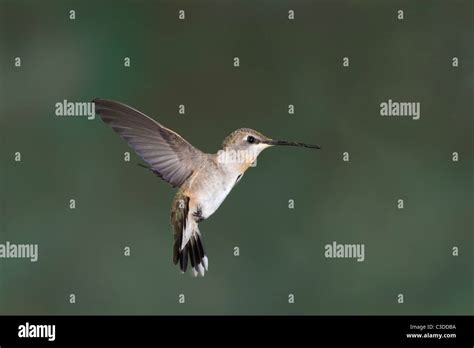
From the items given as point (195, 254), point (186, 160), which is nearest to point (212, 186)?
point (186, 160)

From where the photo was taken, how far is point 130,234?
2814mm

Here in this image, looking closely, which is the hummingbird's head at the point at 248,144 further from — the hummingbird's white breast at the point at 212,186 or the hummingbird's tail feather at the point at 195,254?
the hummingbird's tail feather at the point at 195,254

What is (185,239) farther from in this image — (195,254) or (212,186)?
(212,186)

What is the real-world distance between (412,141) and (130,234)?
1.20 metres

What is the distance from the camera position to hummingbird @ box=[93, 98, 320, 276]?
182 cm

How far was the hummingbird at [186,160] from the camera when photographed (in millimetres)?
1823

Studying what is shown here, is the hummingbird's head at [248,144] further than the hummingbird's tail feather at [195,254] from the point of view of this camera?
No

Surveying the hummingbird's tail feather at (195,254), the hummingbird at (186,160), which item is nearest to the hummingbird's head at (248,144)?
the hummingbird at (186,160)

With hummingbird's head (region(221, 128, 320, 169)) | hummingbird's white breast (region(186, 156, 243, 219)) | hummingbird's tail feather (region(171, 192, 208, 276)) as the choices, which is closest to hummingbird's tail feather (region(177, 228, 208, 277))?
hummingbird's tail feather (region(171, 192, 208, 276))

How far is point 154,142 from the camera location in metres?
1.89

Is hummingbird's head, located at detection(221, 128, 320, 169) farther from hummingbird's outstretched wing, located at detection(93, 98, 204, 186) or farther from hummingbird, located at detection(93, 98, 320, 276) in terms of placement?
→ hummingbird's outstretched wing, located at detection(93, 98, 204, 186)

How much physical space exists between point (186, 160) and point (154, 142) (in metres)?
0.10
